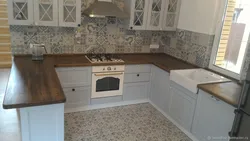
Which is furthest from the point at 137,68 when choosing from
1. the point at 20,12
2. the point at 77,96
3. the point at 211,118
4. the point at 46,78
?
the point at 20,12

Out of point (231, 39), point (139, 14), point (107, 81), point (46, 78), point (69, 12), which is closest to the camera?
point (46, 78)

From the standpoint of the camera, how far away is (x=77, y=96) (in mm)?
3334

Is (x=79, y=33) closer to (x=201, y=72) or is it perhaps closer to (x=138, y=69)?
(x=138, y=69)

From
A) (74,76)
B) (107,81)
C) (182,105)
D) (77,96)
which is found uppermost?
(74,76)

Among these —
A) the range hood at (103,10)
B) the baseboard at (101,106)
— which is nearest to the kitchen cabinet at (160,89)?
the baseboard at (101,106)

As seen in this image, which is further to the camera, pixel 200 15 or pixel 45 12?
pixel 200 15

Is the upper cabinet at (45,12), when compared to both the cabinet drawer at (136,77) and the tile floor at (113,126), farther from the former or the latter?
the tile floor at (113,126)

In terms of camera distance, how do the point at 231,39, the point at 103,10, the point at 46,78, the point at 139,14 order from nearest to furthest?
the point at 46,78, the point at 231,39, the point at 103,10, the point at 139,14

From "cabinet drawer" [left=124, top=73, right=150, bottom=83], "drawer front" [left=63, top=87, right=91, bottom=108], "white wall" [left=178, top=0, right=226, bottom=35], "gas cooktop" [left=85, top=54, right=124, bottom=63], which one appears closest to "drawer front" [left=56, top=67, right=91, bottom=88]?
"drawer front" [left=63, top=87, right=91, bottom=108]

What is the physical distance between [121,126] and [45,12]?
2.01 m

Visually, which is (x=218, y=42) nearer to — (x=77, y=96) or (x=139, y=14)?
(x=139, y=14)

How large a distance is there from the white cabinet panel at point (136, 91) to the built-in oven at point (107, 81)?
119 millimetres

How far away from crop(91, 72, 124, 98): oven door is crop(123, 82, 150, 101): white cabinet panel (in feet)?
0.39

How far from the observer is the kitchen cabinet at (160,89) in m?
3.35
